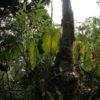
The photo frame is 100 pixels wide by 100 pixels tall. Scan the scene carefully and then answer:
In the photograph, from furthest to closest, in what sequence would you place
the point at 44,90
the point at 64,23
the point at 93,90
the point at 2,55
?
the point at 2,55 → the point at 64,23 → the point at 93,90 → the point at 44,90

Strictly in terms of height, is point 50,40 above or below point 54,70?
above

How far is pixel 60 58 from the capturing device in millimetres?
1240

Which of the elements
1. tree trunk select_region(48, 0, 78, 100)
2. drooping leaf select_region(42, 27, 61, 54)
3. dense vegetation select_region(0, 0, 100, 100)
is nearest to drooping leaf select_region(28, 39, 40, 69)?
dense vegetation select_region(0, 0, 100, 100)

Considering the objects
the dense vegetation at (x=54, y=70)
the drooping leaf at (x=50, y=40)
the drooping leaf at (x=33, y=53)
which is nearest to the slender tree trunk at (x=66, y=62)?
the dense vegetation at (x=54, y=70)

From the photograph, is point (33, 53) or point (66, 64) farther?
point (33, 53)

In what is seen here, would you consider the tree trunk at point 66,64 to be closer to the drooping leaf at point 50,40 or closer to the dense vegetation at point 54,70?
the dense vegetation at point 54,70

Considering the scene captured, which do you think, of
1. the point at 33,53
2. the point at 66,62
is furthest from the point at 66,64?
the point at 33,53

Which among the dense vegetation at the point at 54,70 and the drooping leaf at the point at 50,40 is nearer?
the dense vegetation at the point at 54,70

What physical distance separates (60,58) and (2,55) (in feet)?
2.75

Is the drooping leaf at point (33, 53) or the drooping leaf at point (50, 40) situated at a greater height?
the drooping leaf at point (50, 40)

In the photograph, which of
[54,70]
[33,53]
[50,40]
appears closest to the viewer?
[54,70]

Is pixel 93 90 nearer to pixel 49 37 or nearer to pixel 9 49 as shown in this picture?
pixel 49 37

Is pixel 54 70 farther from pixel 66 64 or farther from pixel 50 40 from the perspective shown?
pixel 50 40

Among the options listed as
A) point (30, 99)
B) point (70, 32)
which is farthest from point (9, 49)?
point (70, 32)
